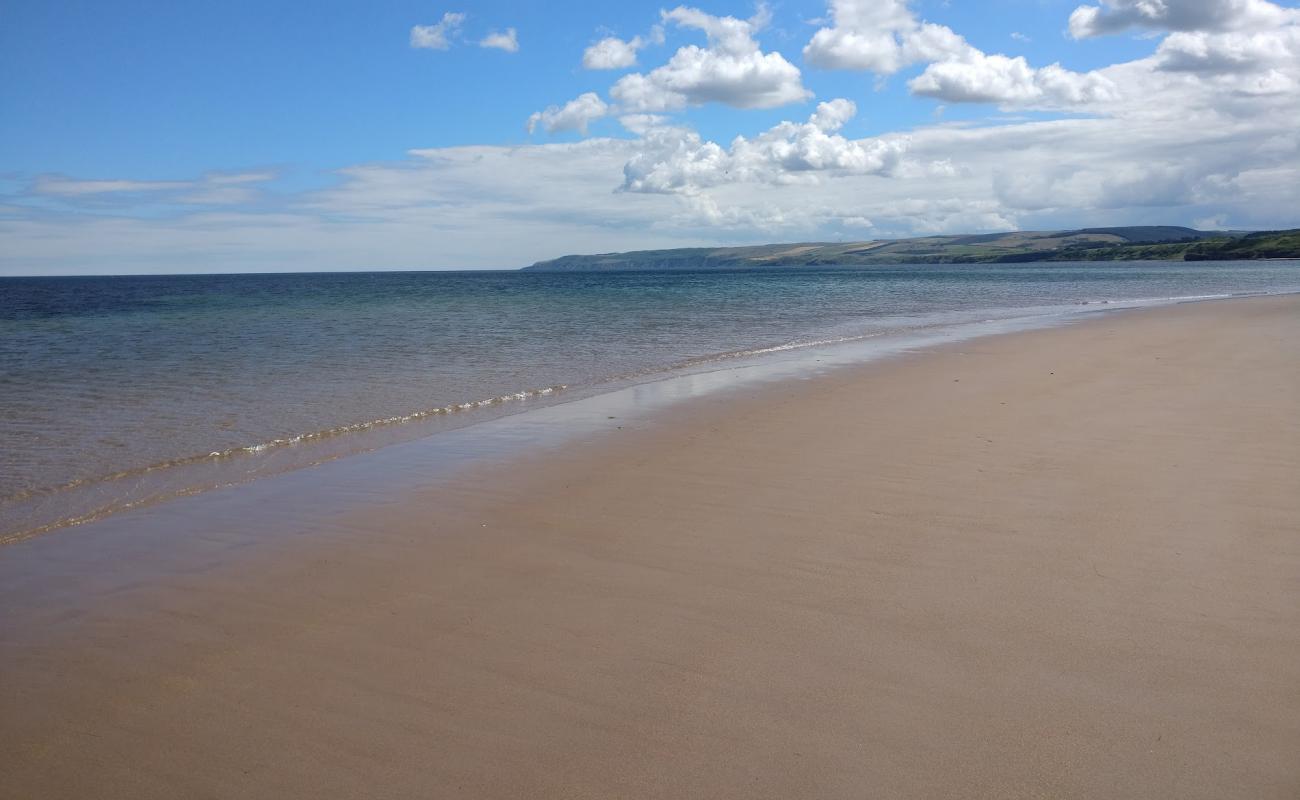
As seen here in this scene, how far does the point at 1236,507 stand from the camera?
611cm

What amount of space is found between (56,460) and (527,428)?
517cm

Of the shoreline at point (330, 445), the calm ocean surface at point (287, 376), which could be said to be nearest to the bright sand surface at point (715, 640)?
the shoreline at point (330, 445)

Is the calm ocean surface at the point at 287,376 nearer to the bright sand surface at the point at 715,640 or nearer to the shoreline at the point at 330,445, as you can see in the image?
the shoreline at the point at 330,445

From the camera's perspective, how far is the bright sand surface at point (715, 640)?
3.32 meters

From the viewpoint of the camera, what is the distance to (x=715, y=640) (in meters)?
4.34

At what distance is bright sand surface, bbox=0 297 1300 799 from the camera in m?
3.32

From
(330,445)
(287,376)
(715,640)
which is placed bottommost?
(715,640)

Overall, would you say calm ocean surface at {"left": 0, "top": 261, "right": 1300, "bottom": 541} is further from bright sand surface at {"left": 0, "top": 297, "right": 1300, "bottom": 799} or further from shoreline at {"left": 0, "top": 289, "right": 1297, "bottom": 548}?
bright sand surface at {"left": 0, "top": 297, "right": 1300, "bottom": 799}

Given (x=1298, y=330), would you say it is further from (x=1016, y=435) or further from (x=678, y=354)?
(x=1016, y=435)

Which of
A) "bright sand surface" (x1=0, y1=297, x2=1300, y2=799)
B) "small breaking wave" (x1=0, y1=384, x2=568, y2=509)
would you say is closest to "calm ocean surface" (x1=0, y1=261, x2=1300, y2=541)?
"small breaking wave" (x1=0, y1=384, x2=568, y2=509)

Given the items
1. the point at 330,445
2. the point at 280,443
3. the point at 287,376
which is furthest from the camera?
the point at 287,376

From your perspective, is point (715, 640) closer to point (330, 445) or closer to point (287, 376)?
point (330, 445)

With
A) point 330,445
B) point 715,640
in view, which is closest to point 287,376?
point 330,445

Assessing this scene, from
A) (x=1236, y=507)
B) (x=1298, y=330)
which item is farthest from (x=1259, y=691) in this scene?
(x=1298, y=330)
